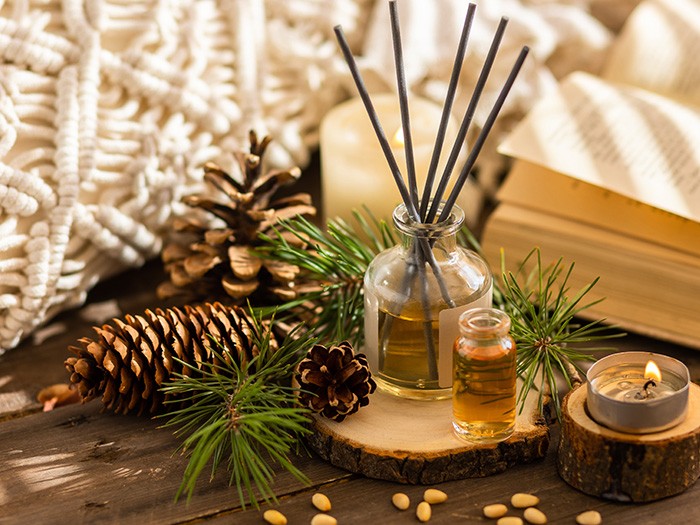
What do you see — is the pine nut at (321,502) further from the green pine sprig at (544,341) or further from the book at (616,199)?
the book at (616,199)

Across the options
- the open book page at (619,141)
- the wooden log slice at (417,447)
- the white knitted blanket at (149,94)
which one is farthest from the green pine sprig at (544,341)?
the white knitted blanket at (149,94)

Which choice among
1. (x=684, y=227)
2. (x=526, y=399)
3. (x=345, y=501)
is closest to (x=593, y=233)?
(x=684, y=227)

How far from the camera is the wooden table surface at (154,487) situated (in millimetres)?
631

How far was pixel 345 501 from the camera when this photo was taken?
0.64 m

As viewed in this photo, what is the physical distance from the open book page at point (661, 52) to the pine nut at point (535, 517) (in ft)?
1.65

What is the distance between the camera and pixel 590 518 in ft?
2.02

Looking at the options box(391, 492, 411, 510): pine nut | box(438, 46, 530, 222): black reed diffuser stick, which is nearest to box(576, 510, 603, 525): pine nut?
box(391, 492, 411, 510): pine nut

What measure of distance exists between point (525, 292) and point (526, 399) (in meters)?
0.11

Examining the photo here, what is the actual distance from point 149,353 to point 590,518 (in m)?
0.33

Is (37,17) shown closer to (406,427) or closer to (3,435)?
(3,435)

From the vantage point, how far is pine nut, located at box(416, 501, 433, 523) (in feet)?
2.06

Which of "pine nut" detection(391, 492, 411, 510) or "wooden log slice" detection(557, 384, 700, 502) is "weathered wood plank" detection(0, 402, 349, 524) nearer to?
"pine nut" detection(391, 492, 411, 510)

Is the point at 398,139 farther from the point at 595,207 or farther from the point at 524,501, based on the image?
the point at 524,501

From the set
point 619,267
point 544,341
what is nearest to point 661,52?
point 619,267
